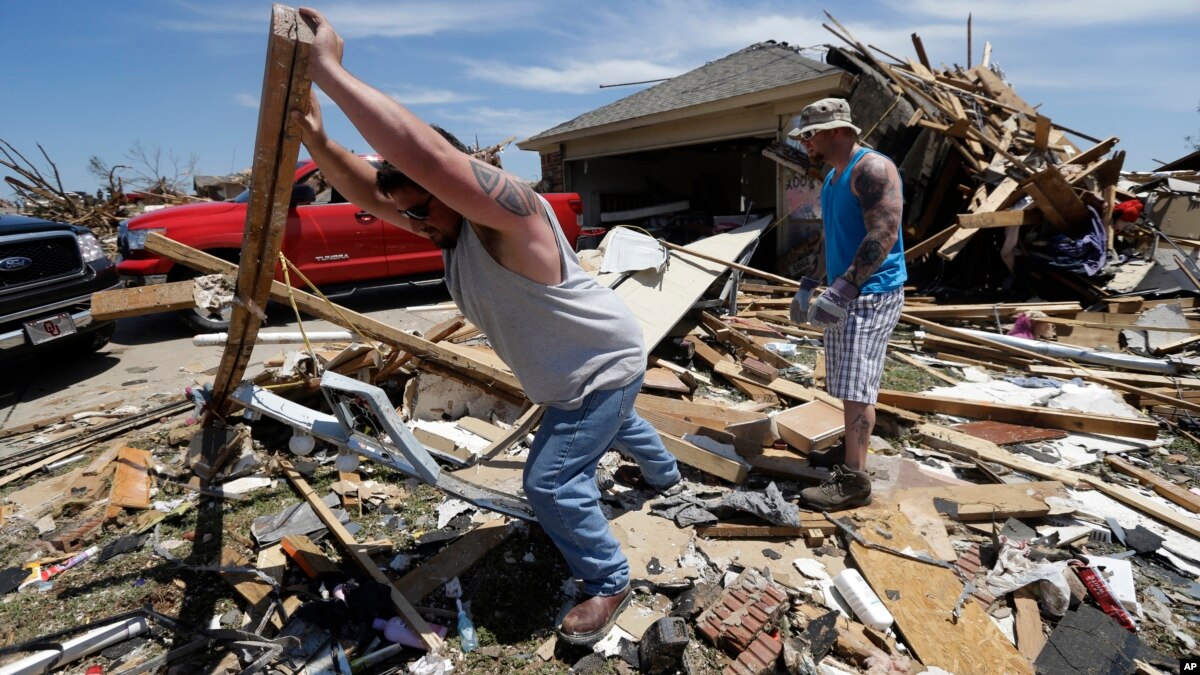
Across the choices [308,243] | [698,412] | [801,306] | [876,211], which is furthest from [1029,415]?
[308,243]

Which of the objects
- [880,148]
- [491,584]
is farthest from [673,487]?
[880,148]

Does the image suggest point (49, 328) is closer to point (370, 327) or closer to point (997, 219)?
point (370, 327)

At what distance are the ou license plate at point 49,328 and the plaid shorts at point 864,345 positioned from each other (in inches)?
250

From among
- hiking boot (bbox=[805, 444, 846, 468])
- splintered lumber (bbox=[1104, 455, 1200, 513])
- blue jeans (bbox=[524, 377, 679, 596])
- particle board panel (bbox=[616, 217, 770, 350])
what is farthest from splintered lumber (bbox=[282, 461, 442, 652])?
splintered lumber (bbox=[1104, 455, 1200, 513])

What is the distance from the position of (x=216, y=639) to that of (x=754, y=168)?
Result: 16127 mm

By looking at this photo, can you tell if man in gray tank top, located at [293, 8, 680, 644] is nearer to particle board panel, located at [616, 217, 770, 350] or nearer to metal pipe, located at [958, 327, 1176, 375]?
particle board panel, located at [616, 217, 770, 350]

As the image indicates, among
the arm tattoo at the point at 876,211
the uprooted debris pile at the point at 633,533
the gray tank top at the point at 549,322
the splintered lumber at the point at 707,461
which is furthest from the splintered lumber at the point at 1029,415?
the gray tank top at the point at 549,322

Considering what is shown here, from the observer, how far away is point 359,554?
2.91 metres

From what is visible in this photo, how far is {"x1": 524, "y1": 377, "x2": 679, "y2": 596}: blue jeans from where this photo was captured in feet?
7.50

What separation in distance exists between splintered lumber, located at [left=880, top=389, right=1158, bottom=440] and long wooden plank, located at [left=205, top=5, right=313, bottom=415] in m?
4.35

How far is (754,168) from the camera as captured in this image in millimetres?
16312

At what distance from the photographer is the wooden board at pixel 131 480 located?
3453 mm

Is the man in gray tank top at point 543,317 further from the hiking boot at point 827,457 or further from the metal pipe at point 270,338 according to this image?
the hiking boot at point 827,457

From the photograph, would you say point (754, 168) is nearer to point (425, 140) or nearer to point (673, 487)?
point (673, 487)
